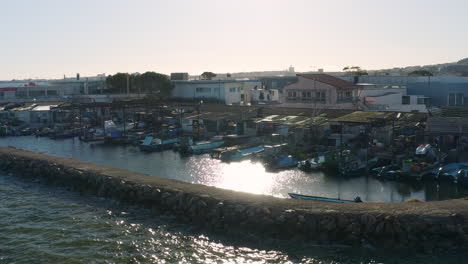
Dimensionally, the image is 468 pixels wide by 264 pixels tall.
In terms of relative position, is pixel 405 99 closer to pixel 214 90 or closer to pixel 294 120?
pixel 294 120

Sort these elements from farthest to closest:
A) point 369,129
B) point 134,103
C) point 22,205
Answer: point 134,103
point 369,129
point 22,205

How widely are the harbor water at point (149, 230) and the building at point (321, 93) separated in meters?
11.3

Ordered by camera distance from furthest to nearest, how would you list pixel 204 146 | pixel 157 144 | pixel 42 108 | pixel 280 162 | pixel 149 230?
pixel 42 108, pixel 157 144, pixel 204 146, pixel 280 162, pixel 149 230

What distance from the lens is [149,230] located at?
12.1 m

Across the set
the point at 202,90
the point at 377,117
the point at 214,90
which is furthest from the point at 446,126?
the point at 202,90

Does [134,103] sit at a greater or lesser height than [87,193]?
greater

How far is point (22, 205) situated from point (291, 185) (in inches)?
375

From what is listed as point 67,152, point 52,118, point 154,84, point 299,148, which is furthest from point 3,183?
point 154,84

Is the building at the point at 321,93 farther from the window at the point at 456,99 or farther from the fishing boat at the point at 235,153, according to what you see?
the fishing boat at the point at 235,153

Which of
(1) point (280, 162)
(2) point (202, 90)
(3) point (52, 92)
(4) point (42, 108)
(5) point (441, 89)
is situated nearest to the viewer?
(1) point (280, 162)

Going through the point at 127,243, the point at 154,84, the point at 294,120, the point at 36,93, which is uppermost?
the point at 154,84

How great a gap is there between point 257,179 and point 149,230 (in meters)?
7.48

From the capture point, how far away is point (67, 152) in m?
26.5

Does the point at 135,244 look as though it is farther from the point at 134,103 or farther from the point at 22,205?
the point at 134,103
